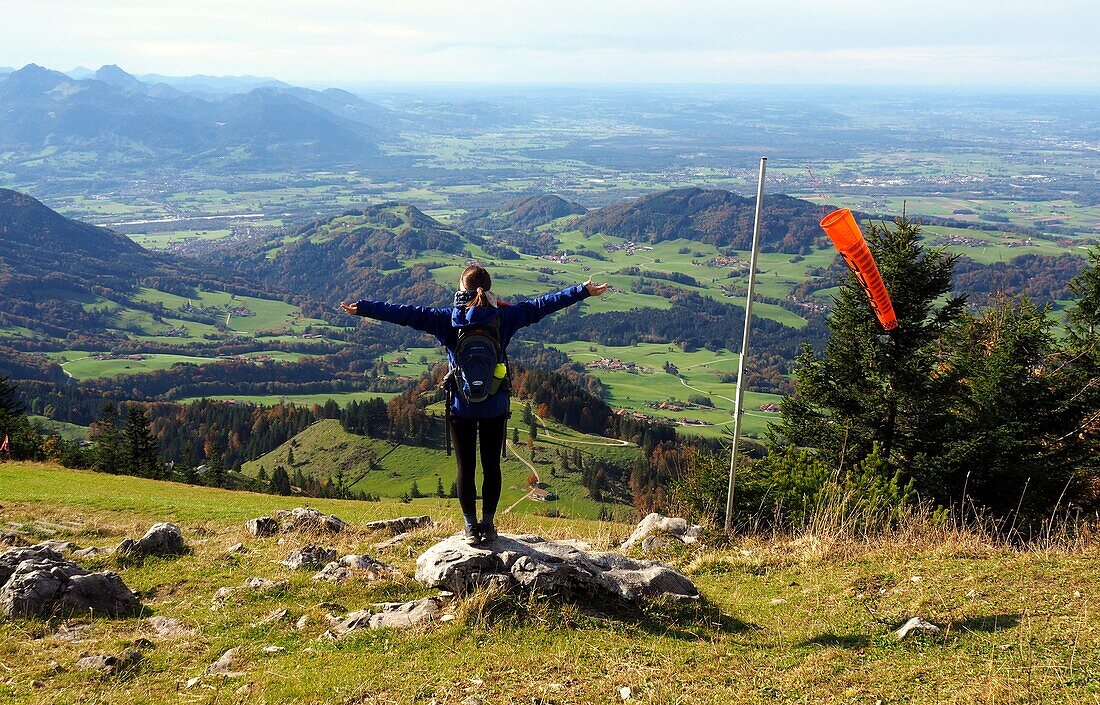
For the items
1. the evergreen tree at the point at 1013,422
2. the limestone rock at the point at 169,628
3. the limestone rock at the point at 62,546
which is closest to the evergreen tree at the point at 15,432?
the limestone rock at the point at 62,546

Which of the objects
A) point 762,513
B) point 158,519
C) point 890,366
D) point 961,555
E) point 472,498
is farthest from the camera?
point 890,366

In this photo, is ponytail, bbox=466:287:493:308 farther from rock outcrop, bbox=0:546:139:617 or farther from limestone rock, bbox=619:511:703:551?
limestone rock, bbox=619:511:703:551

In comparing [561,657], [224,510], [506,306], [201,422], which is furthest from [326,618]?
[201,422]

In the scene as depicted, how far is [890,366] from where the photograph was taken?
70.4ft

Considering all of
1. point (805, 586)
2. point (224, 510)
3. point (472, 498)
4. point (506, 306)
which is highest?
point (506, 306)

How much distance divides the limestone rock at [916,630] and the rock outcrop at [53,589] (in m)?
8.52

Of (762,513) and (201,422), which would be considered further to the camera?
(201,422)

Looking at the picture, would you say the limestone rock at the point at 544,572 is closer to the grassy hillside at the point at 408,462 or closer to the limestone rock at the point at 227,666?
the limestone rock at the point at 227,666

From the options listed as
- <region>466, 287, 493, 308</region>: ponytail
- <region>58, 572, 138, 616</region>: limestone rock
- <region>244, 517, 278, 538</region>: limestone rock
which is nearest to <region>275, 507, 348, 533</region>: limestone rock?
<region>244, 517, 278, 538</region>: limestone rock

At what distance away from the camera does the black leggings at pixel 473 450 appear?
808 cm

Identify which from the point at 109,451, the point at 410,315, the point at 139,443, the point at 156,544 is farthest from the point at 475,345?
the point at 139,443

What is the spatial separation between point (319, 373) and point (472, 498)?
181m

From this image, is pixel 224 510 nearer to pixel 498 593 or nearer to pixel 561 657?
pixel 498 593

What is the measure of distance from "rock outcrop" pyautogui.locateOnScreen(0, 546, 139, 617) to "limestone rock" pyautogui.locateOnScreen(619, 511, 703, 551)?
7.06 m
